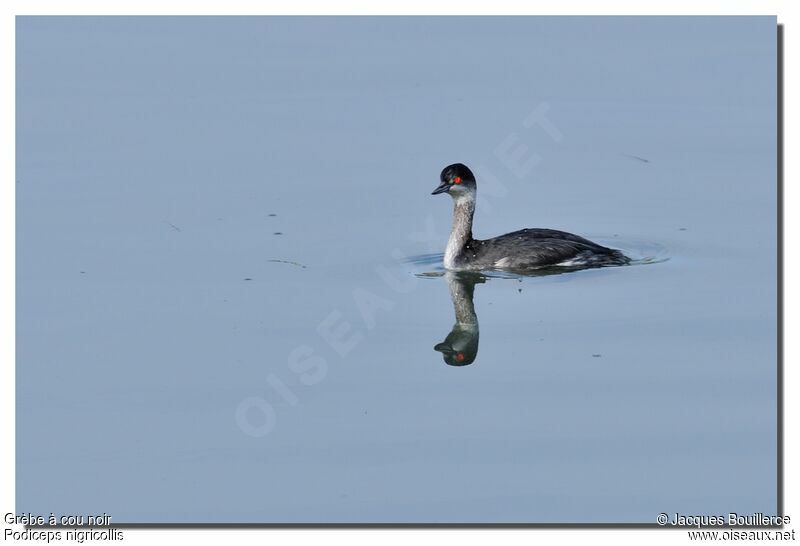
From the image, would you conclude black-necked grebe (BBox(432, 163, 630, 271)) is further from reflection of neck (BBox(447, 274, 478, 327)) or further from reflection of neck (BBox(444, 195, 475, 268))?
reflection of neck (BBox(447, 274, 478, 327))

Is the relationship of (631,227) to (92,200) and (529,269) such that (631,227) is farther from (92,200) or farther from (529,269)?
(92,200)

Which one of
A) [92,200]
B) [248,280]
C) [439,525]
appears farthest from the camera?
[92,200]

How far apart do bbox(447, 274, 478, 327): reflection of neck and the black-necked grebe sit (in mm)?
378

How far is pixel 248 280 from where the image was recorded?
16.0 metres

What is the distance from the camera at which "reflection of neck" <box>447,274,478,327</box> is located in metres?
15.2

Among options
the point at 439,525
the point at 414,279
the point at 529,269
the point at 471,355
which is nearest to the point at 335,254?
the point at 414,279

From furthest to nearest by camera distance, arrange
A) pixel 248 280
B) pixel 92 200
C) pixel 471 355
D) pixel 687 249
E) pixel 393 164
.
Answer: pixel 393 164, pixel 92 200, pixel 687 249, pixel 248 280, pixel 471 355

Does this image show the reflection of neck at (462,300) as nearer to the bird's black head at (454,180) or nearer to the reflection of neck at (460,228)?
the reflection of neck at (460,228)

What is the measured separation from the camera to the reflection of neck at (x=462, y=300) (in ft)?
50.0

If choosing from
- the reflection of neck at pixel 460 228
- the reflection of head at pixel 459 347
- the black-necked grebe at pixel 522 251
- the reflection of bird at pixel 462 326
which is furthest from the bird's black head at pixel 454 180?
the reflection of head at pixel 459 347

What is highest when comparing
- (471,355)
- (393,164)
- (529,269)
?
(393,164)

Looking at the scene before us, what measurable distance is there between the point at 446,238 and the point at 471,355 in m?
3.97

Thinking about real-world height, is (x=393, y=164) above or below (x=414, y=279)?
above

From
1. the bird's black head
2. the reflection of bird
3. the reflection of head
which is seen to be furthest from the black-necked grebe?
the reflection of head
